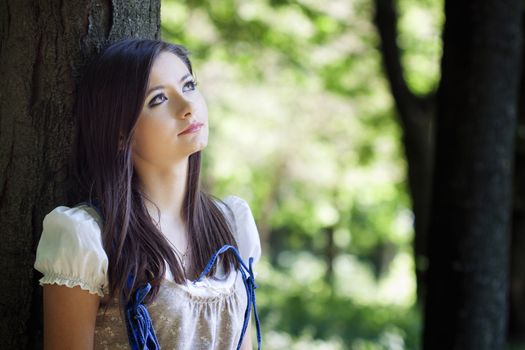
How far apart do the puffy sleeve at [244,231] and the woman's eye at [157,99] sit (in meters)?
0.49

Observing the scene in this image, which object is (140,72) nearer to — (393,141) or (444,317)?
(444,317)

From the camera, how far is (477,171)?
4.11 m

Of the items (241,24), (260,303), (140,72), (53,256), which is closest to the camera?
(53,256)

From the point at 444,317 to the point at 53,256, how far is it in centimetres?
298

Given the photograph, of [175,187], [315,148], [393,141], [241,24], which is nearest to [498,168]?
[175,187]

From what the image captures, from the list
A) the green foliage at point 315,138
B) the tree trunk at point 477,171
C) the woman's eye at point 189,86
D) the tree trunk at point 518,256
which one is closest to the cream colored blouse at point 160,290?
the woman's eye at point 189,86

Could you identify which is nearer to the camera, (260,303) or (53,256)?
(53,256)

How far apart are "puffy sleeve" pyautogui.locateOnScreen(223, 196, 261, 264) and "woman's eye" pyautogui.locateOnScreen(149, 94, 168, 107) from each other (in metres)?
0.49

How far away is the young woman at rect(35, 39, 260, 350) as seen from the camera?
5.89ft

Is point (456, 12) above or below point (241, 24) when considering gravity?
below

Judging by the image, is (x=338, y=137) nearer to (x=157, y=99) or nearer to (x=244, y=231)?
(x=244, y=231)

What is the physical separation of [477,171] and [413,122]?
476 cm

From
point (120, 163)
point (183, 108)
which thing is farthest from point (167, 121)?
point (120, 163)

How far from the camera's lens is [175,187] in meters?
2.09
